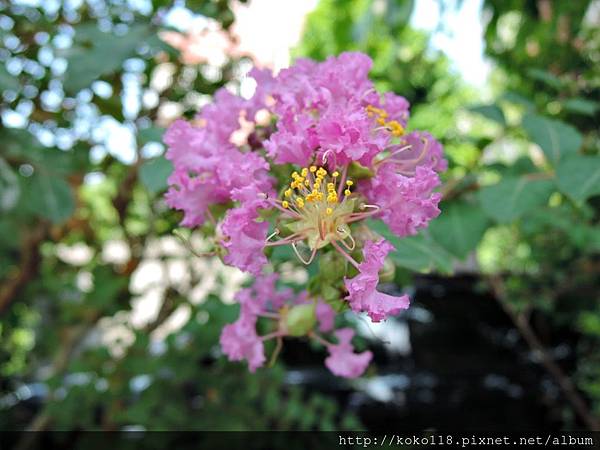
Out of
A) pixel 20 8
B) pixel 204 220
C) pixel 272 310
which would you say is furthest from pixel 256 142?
pixel 20 8

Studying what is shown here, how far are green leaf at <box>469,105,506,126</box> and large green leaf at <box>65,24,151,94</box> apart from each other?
0.61 meters

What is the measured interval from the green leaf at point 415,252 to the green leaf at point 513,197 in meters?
0.10

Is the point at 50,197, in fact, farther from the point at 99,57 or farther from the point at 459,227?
the point at 459,227

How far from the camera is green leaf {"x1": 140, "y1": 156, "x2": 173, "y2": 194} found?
82cm

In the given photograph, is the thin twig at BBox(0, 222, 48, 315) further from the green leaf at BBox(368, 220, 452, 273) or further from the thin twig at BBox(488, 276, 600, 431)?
the thin twig at BBox(488, 276, 600, 431)

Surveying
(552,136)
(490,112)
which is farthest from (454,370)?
(552,136)

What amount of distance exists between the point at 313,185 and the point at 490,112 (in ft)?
2.07

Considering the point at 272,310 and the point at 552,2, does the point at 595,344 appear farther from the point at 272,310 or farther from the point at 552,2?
the point at 272,310

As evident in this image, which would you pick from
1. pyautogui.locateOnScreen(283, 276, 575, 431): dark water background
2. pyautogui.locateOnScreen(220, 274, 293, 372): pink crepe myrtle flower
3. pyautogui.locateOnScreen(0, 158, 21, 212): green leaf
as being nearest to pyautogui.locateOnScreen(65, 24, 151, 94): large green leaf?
pyautogui.locateOnScreen(0, 158, 21, 212): green leaf

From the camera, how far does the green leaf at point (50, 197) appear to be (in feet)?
3.54

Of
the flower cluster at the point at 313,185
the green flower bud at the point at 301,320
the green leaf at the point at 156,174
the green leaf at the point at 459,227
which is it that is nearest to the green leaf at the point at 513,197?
the green leaf at the point at 459,227

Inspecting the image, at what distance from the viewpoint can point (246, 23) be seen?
5.64ft

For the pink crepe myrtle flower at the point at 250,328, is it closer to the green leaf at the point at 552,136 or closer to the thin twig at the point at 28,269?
the green leaf at the point at 552,136

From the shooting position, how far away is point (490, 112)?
3.46 ft
